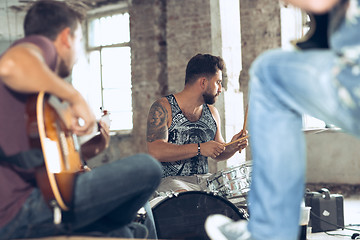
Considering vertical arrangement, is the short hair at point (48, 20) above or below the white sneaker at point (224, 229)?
above

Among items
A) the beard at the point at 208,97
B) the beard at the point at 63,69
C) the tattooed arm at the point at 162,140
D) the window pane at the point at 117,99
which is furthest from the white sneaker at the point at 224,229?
the window pane at the point at 117,99

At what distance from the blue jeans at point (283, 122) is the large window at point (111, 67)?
931cm

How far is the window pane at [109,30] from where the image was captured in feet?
36.0

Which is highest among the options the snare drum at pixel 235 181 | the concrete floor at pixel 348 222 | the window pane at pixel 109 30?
the window pane at pixel 109 30

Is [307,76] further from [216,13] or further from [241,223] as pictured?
[216,13]

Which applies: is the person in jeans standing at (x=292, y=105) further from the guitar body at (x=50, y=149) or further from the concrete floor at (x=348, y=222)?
the concrete floor at (x=348, y=222)

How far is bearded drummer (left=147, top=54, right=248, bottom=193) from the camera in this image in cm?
386

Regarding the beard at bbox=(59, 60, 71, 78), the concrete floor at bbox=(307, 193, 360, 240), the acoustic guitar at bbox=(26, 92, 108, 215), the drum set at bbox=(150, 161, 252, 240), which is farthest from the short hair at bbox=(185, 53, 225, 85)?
the acoustic guitar at bbox=(26, 92, 108, 215)

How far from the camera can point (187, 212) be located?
10.4ft

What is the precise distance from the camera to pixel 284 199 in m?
1.55

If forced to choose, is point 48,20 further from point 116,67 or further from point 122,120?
point 116,67

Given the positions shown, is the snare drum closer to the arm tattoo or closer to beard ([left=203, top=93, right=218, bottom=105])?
the arm tattoo

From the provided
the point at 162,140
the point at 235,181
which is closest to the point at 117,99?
the point at 162,140

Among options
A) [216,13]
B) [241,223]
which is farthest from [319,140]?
[241,223]
